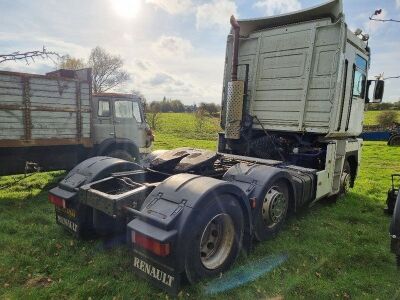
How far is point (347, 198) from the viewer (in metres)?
7.29

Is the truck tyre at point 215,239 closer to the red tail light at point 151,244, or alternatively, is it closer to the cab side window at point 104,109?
the red tail light at point 151,244

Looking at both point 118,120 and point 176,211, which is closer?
point 176,211

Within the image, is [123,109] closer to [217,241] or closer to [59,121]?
[59,121]

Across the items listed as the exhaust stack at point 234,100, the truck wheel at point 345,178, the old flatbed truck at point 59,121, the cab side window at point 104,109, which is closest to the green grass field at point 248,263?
the truck wheel at point 345,178

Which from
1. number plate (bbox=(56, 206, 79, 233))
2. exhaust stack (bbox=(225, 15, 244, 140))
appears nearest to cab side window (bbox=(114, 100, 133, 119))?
exhaust stack (bbox=(225, 15, 244, 140))

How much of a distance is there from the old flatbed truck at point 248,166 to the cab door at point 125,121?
2895 mm

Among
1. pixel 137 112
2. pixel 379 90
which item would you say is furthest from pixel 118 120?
pixel 379 90

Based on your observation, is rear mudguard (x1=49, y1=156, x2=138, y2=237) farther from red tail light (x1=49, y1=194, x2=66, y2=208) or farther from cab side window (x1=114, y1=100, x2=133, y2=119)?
cab side window (x1=114, y1=100, x2=133, y2=119)

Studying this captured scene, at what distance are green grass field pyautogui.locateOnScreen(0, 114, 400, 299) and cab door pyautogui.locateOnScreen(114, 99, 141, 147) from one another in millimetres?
3040

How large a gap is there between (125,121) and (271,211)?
5.44 metres

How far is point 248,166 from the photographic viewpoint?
4395 millimetres

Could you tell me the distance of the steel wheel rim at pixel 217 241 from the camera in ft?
11.1

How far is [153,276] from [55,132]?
16.7 ft

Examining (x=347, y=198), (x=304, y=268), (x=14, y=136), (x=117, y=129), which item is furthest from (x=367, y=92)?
(x=14, y=136)
